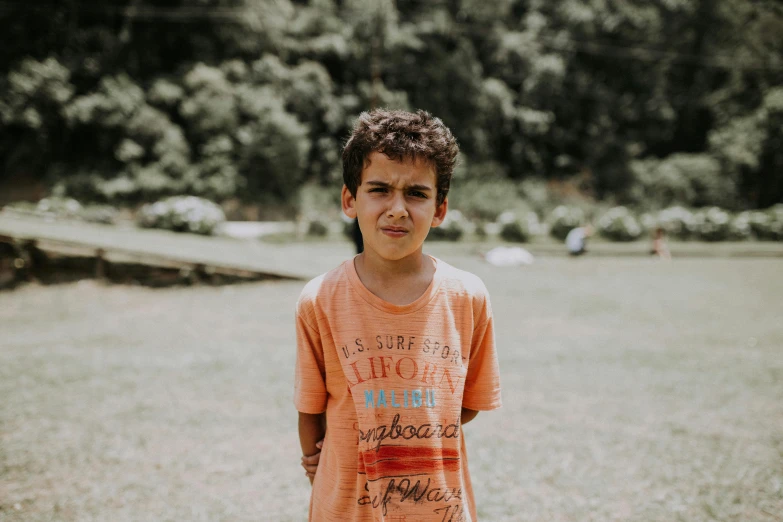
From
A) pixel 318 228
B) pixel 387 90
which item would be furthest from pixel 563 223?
pixel 387 90

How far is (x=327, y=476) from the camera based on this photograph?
4.99 ft

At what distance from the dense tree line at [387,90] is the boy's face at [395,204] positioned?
21.7 metres

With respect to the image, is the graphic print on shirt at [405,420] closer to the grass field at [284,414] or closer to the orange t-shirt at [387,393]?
the orange t-shirt at [387,393]

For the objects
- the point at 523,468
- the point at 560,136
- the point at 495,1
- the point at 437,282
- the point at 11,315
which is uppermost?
the point at 495,1

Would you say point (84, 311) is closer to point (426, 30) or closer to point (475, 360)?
Result: point (475, 360)

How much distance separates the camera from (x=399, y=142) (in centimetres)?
143

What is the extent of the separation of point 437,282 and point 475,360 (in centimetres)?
30

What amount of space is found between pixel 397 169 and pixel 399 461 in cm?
81

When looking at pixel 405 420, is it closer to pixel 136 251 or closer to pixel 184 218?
pixel 136 251

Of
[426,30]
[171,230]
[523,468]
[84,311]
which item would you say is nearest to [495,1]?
[426,30]

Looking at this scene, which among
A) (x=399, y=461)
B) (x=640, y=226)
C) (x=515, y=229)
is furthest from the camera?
(x=640, y=226)

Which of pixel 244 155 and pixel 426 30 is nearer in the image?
pixel 244 155

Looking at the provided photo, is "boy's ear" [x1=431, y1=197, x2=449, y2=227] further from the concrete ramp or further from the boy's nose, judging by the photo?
the concrete ramp

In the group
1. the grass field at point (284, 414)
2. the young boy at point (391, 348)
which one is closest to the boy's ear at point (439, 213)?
the young boy at point (391, 348)
